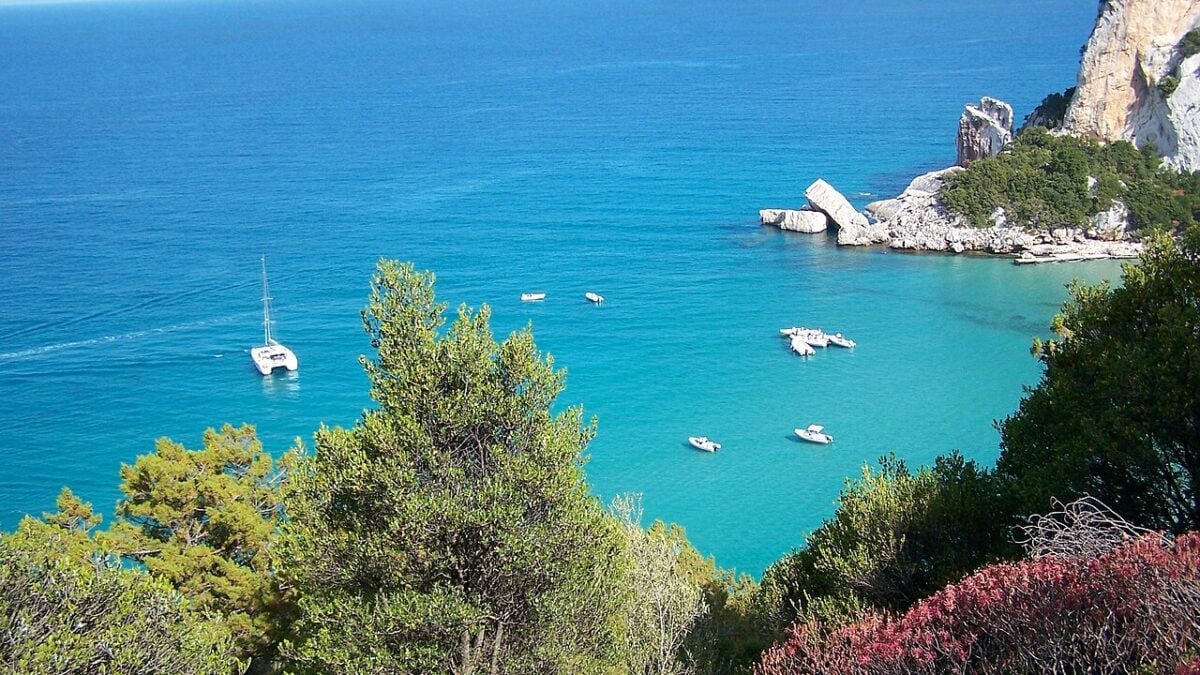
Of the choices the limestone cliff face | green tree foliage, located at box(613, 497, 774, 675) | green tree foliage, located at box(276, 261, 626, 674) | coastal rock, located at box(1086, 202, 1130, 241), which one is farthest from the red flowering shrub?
the limestone cliff face

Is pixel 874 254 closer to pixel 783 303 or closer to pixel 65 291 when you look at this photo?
pixel 783 303

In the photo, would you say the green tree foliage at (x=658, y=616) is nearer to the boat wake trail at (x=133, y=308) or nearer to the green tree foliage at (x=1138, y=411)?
the green tree foliage at (x=1138, y=411)

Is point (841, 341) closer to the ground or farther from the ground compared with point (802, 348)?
farther from the ground

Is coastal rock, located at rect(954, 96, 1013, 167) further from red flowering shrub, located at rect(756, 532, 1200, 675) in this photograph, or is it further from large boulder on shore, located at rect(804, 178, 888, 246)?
red flowering shrub, located at rect(756, 532, 1200, 675)

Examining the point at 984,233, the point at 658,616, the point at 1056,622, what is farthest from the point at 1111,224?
the point at 1056,622

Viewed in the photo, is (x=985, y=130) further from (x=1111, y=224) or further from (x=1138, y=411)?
(x=1138, y=411)

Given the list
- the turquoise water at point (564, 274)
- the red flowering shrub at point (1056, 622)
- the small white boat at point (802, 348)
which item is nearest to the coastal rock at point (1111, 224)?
the turquoise water at point (564, 274)

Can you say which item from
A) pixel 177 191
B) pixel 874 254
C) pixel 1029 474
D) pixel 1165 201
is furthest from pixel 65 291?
pixel 1165 201
